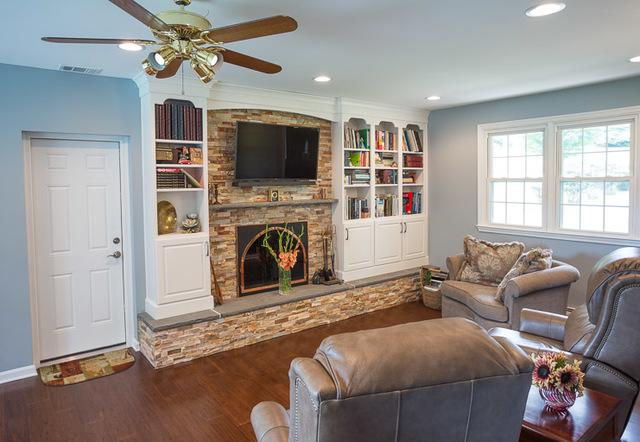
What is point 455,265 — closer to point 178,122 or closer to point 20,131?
point 178,122

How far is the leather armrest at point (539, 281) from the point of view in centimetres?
386

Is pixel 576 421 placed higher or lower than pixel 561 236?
lower

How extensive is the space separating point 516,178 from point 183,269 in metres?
3.96

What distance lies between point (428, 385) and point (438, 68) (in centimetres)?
321

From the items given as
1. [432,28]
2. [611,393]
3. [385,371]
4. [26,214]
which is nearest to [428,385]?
[385,371]

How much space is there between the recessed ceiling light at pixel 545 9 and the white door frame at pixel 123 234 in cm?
340

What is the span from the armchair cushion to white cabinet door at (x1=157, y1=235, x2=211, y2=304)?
247cm

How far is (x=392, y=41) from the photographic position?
3031 mm

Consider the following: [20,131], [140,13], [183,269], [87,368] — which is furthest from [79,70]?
[87,368]

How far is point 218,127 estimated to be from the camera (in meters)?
4.52

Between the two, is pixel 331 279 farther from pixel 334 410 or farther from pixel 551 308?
pixel 334 410

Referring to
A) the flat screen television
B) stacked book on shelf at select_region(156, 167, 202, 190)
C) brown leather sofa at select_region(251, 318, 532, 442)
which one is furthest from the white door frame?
brown leather sofa at select_region(251, 318, 532, 442)

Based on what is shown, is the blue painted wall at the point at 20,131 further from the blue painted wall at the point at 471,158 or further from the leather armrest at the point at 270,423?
the blue painted wall at the point at 471,158

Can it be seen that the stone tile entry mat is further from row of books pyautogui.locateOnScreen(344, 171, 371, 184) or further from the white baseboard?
row of books pyautogui.locateOnScreen(344, 171, 371, 184)
